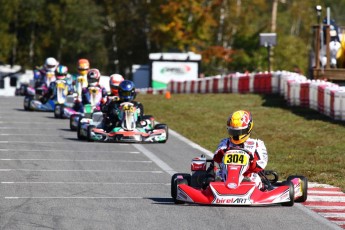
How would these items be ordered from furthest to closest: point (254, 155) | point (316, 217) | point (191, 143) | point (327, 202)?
point (191, 143), point (327, 202), point (254, 155), point (316, 217)

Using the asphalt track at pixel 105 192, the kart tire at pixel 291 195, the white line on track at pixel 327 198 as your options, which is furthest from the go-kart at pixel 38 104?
the kart tire at pixel 291 195

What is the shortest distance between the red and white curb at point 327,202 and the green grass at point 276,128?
318 millimetres

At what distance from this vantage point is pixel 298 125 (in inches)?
1056

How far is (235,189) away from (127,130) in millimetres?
9766

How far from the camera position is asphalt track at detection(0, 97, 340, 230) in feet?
40.4

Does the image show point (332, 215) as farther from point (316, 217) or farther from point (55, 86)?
point (55, 86)

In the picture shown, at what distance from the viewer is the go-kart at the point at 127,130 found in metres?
23.0

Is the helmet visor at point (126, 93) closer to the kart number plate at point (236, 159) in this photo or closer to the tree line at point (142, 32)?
the kart number plate at point (236, 159)

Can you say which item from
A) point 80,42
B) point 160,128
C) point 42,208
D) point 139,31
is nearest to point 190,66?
point 139,31

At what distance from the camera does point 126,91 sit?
2294 centimetres

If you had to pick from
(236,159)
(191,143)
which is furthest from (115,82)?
(236,159)

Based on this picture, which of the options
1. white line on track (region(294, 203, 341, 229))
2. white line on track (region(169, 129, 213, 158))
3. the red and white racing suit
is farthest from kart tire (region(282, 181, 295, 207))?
white line on track (region(169, 129, 213, 158))

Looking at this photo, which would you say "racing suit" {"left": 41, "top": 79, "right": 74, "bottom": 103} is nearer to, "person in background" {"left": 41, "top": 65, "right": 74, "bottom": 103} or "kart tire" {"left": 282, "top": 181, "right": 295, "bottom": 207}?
"person in background" {"left": 41, "top": 65, "right": 74, "bottom": 103}

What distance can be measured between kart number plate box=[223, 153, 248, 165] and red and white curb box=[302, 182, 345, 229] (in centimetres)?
94
